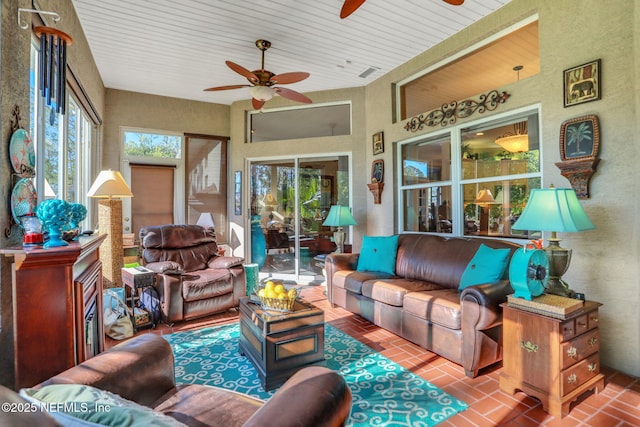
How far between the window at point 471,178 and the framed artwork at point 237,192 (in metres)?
2.93

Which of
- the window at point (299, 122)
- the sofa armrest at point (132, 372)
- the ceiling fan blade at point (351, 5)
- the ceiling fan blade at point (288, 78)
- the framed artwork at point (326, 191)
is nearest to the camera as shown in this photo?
the sofa armrest at point (132, 372)

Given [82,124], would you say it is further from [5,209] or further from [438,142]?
[438,142]

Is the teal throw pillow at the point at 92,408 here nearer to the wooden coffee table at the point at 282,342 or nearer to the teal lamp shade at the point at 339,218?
the wooden coffee table at the point at 282,342

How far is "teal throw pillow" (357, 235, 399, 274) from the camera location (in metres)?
3.97

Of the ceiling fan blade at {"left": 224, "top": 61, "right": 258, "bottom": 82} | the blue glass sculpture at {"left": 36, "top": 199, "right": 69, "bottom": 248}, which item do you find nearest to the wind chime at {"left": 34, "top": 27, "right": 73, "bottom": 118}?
the blue glass sculpture at {"left": 36, "top": 199, "right": 69, "bottom": 248}

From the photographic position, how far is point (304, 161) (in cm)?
574

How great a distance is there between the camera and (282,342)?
237cm

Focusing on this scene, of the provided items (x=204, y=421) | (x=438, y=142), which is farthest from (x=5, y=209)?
(x=438, y=142)

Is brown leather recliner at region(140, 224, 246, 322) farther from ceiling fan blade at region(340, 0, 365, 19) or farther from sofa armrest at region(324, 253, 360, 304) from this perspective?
ceiling fan blade at region(340, 0, 365, 19)

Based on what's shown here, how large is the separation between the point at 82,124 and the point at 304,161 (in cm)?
322

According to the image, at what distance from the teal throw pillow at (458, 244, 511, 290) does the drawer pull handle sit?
0.66m

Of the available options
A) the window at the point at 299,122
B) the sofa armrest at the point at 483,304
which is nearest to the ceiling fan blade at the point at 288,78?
the window at the point at 299,122

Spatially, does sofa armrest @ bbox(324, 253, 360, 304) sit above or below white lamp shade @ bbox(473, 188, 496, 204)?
below

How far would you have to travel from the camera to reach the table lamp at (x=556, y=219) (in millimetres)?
2268
